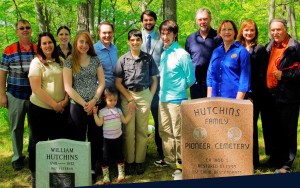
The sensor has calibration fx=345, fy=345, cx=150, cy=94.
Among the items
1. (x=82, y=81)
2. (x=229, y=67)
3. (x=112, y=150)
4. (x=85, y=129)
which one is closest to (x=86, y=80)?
(x=82, y=81)

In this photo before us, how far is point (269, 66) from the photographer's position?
456 centimetres

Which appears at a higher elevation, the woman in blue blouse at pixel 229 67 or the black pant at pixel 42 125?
the woman in blue blouse at pixel 229 67

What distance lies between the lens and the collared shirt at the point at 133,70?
4559 millimetres

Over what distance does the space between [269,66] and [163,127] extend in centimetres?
164

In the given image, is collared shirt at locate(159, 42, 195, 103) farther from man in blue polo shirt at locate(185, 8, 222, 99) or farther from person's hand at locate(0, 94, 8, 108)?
person's hand at locate(0, 94, 8, 108)

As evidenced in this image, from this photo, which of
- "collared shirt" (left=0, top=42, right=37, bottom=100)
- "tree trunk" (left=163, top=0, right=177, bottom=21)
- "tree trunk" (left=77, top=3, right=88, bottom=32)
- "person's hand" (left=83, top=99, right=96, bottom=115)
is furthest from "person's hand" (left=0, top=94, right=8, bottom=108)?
"tree trunk" (left=77, top=3, right=88, bottom=32)

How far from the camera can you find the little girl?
452cm

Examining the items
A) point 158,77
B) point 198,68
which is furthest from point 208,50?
point 158,77

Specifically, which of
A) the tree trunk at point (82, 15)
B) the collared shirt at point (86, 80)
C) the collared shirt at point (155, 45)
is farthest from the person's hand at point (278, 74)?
the tree trunk at point (82, 15)

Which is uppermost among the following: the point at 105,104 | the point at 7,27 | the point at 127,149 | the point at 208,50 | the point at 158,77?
the point at 7,27

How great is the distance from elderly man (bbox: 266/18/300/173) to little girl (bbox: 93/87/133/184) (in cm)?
197

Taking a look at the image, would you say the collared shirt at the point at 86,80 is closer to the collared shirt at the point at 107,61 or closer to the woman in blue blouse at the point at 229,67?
the collared shirt at the point at 107,61

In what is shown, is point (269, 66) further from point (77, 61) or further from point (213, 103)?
point (77, 61)

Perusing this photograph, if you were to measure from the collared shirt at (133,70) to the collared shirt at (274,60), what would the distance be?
161cm
